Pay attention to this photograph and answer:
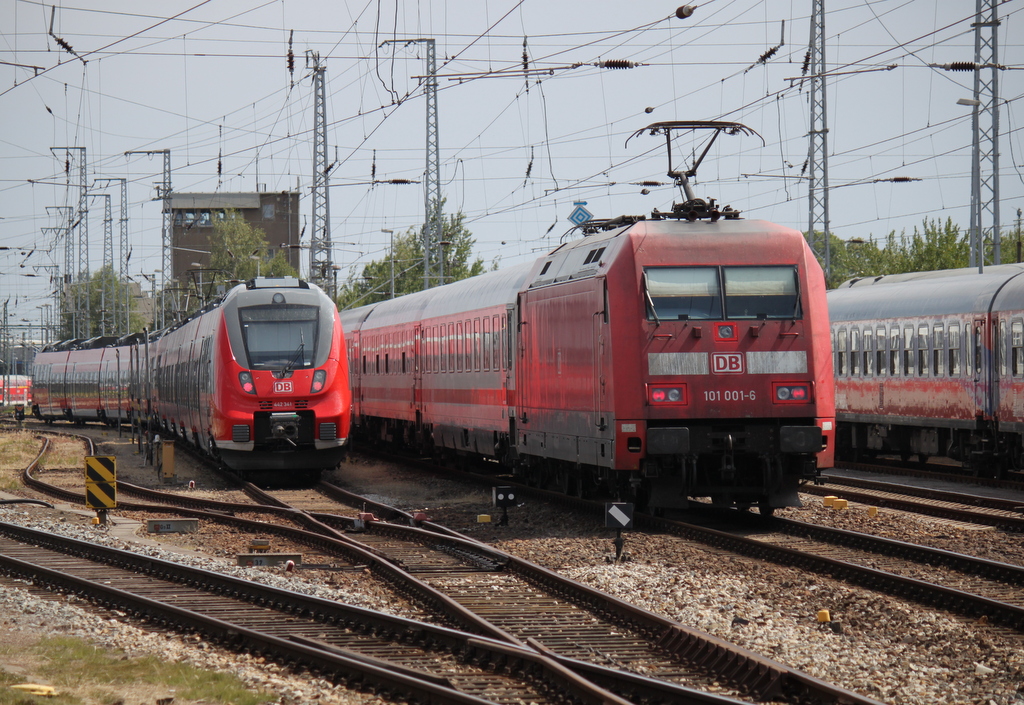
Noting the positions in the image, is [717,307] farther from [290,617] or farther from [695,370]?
[290,617]

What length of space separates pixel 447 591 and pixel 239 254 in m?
93.3

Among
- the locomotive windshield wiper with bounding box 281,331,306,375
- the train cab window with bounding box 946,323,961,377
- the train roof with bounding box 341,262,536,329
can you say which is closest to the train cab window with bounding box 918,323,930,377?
the train cab window with bounding box 946,323,961,377

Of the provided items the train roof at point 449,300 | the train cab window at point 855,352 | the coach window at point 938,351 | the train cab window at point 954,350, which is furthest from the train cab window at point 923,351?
the train roof at point 449,300

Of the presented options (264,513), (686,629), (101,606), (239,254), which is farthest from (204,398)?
(239,254)

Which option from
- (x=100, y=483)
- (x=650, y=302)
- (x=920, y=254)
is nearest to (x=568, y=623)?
(x=650, y=302)

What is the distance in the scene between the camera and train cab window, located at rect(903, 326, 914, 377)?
25984 millimetres

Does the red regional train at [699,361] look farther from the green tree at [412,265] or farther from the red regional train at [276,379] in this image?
the green tree at [412,265]

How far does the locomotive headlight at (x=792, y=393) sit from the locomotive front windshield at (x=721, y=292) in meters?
0.84

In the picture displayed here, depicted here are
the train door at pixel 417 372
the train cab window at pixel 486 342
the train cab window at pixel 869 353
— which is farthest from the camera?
the train door at pixel 417 372

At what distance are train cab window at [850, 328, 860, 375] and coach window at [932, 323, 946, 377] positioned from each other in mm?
3384

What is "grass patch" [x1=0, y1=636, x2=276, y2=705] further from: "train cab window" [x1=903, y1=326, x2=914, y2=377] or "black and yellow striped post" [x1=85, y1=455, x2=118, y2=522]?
"train cab window" [x1=903, y1=326, x2=914, y2=377]

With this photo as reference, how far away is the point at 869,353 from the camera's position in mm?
27938

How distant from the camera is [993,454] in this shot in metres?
23.1

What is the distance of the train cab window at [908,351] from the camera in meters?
26.0
